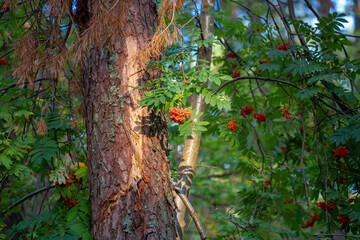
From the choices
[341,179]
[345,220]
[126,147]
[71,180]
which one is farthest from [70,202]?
[341,179]

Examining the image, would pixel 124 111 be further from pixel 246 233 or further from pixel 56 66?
pixel 246 233

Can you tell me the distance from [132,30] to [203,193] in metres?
7.72

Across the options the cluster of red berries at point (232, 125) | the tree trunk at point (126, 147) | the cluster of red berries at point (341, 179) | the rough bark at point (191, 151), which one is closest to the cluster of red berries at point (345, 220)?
the cluster of red berries at point (341, 179)

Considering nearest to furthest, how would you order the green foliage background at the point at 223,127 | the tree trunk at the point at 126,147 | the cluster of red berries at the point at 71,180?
the tree trunk at the point at 126,147
the green foliage background at the point at 223,127
the cluster of red berries at the point at 71,180

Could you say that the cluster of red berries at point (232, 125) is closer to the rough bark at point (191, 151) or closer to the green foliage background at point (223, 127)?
the green foliage background at point (223, 127)

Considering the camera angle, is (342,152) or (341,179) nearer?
(342,152)

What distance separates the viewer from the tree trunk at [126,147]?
2.00 metres

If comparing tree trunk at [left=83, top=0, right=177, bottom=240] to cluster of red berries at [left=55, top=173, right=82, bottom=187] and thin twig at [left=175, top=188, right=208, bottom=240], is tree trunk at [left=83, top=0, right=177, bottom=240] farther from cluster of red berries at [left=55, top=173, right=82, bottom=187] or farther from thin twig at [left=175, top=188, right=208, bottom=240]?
cluster of red berries at [left=55, top=173, right=82, bottom=187]

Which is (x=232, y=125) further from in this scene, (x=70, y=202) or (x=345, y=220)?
(x=70, y=202)

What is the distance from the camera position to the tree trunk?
78.7 inches

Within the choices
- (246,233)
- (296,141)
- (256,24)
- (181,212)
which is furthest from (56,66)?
(296,141)

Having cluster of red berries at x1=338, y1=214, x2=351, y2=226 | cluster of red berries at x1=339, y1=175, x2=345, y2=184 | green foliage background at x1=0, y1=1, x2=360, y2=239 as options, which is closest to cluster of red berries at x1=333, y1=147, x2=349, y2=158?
green foliage background at x1=0, y1=1, x2=360, y2=239

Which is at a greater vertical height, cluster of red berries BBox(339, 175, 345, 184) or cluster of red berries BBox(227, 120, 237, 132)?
cluster of red berries BBox(227, 120, 237, 132)

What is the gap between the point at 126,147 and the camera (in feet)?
6.86
